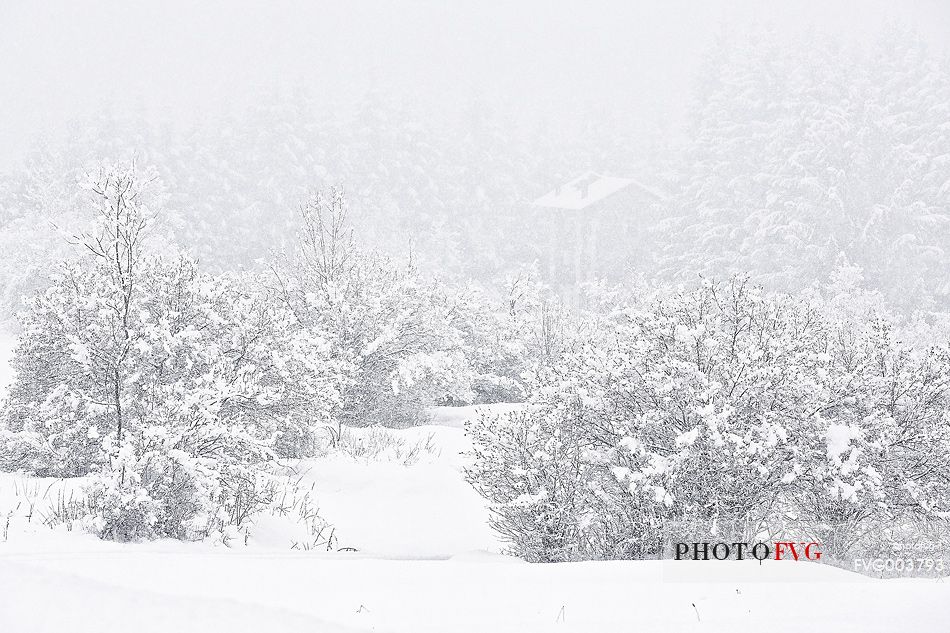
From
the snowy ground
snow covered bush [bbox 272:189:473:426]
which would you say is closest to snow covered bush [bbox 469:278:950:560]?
the snowy ground

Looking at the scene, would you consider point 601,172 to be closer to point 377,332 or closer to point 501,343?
point 501,343


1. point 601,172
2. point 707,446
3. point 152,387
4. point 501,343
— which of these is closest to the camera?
point 707,446

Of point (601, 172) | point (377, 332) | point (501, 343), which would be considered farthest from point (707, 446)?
point (601, 172)

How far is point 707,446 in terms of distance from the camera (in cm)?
673

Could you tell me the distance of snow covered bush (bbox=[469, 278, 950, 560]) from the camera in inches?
263

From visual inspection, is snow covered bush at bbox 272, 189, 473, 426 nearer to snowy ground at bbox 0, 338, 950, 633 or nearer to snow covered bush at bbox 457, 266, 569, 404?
snow covered bush at bbox 457, 266, 569, 404

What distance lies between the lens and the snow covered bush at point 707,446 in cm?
668

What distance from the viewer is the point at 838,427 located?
23.0ft

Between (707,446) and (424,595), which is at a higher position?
(707,446)

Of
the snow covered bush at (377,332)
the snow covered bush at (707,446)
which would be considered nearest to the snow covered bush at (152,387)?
the snow covered bush at (707,446)

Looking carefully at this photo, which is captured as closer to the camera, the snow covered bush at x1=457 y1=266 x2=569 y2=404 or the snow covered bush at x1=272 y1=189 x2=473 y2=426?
the snow covered bush at x1=272 y1=189 x2=473 y2=426

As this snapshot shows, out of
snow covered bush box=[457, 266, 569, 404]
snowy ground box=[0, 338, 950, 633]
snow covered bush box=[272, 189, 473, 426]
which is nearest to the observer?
snowy ground box=[0, 338, 950, 633]

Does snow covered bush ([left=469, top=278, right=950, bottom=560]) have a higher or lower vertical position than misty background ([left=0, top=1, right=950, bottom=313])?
lower

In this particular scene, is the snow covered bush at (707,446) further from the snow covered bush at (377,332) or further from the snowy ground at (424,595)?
the snow covered bush at (377,332)
